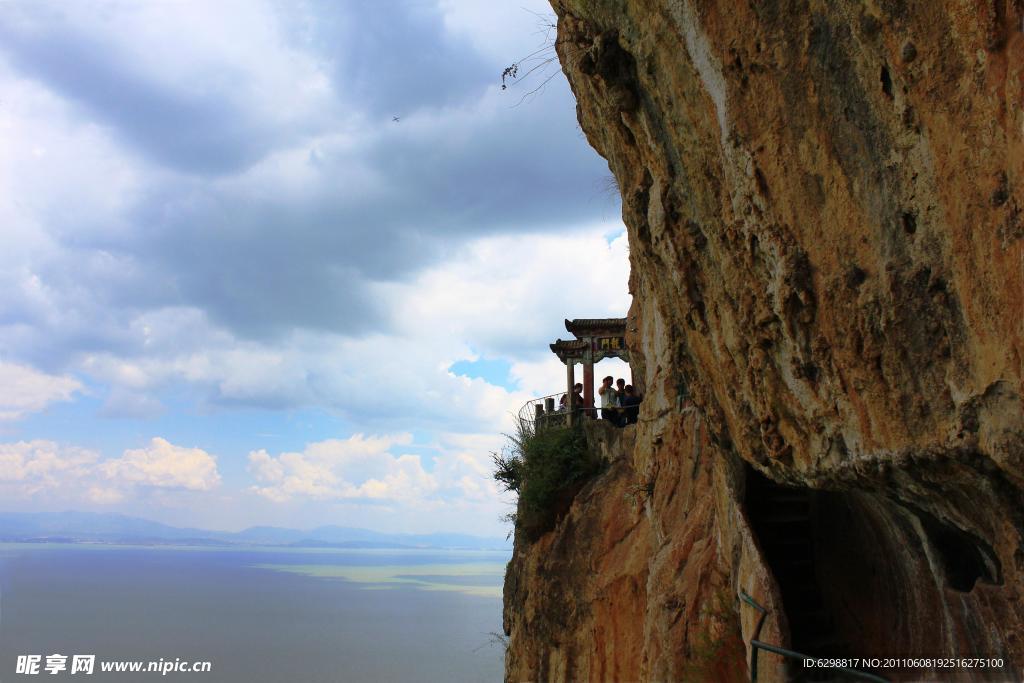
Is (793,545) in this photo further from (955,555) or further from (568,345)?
(568,345)

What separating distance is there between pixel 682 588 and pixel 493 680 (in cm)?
4758

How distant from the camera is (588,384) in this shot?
68.1 ft

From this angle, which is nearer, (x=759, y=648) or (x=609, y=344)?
(x=759, y=648)

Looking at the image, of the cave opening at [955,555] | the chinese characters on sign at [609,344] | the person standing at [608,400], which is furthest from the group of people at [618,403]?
the cave opening at [955,555]

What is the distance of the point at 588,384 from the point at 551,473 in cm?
313

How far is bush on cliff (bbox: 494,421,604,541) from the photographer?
1841cm

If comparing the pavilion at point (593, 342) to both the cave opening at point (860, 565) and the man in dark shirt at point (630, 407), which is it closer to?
the man in dark shirt at point (630, 407)

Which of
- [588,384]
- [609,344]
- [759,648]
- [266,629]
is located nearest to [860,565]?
[759,648]

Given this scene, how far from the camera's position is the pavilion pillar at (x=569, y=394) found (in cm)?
1958

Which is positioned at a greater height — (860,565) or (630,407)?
(630,407)

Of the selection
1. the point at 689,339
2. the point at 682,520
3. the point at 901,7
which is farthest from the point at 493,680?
the point at 901,7

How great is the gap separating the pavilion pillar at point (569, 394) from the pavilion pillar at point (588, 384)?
0.32 metres

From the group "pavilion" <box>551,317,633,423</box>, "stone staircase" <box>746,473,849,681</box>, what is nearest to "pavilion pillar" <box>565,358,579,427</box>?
"pavilion" <box>551,317,633,423</box>

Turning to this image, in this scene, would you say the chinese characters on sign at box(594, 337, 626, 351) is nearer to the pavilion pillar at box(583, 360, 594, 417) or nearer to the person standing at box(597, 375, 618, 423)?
the pavilion pillar at box(583, 360, 594, 417)
